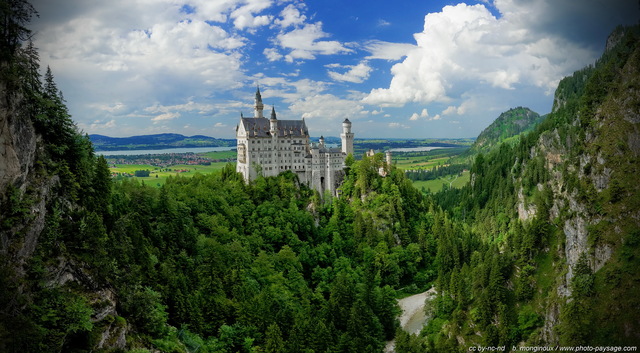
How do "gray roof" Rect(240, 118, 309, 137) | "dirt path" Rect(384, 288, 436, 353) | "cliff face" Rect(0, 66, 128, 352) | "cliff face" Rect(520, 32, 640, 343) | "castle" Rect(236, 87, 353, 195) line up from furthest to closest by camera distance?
"gray roof" Rect(240, 118, 309, 137) → "castle" Rect(236, 87, 353, 195) → "dirt path" Rect(384, 288, 436, 353) → "cliff face" Rect(520, 32, 640, 343) → "cliff face" Rect(0, 66, 128, 352)

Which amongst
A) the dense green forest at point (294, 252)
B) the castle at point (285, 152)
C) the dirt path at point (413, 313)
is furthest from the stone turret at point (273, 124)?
the dirt path at point (413, 313)

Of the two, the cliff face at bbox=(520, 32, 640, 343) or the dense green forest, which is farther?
the cliff face at bbox=(520, 32, 640, 343)

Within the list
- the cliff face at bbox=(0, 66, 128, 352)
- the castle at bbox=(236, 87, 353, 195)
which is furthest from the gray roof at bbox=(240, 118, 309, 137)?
the cliff face at bbox=(0, 66, 128, 352)

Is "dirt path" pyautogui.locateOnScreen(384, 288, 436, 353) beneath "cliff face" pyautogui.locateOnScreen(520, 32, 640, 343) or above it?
beneath

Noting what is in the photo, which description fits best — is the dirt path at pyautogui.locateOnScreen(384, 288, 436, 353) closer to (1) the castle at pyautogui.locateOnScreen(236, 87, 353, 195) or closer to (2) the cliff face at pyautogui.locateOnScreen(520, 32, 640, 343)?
(2) the cliff face at pyautogui.locateOnScreen(520, 32, 640, 343)

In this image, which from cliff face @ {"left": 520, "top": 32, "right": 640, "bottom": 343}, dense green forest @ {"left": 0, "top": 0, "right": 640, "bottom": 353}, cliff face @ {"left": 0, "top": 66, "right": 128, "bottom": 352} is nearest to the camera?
cliff face @ {"left": 0, "top": 66, "right": 128, "bottom": 352}

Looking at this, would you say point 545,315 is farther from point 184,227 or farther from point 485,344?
point 184,227

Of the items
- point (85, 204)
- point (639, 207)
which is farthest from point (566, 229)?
point (85, 204)

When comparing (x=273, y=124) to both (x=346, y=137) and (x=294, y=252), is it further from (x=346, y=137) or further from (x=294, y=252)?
(x=294, y=252)
